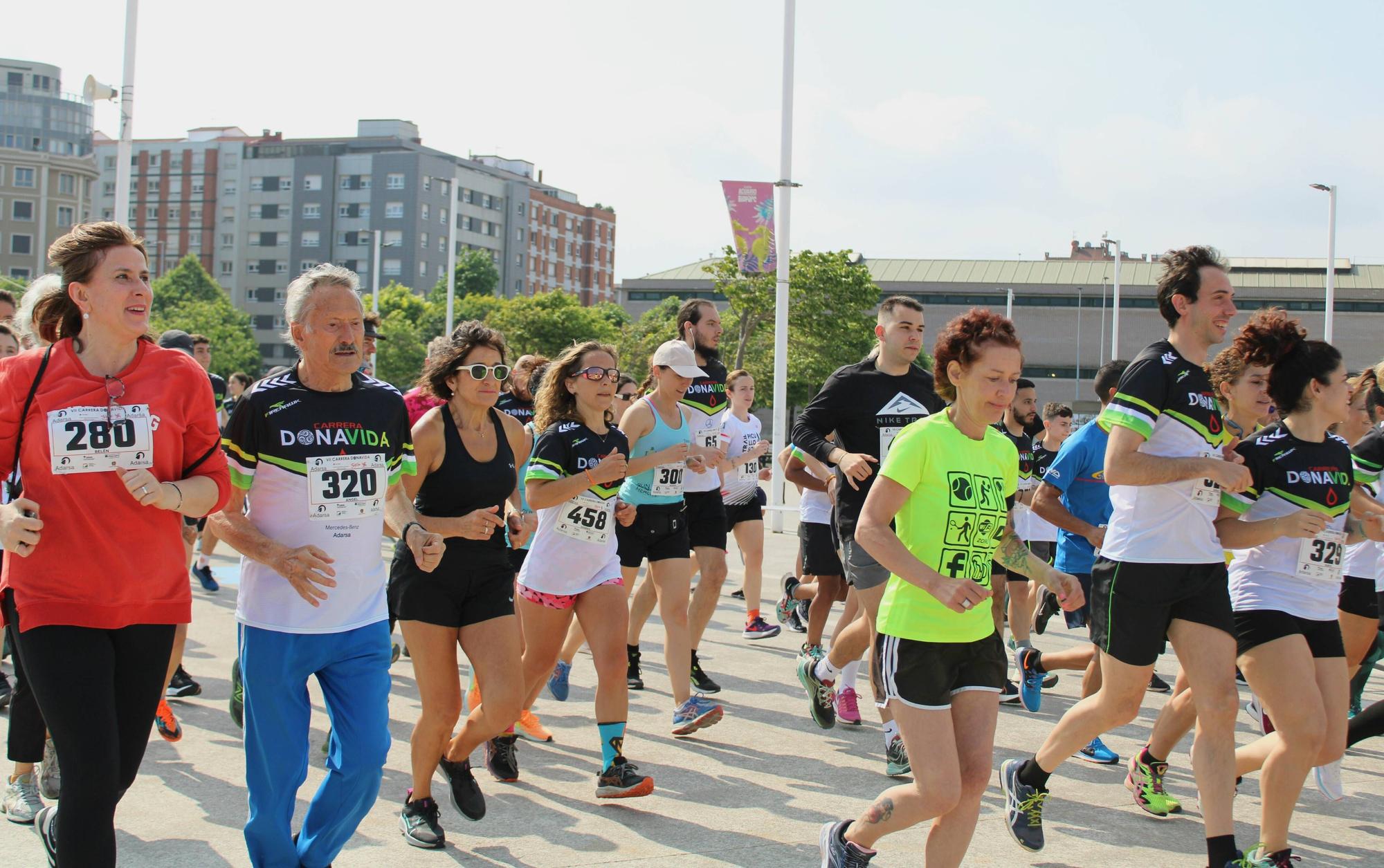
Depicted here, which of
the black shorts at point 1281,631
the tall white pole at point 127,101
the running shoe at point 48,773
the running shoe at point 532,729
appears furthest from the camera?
the tall white pole at point 127,101

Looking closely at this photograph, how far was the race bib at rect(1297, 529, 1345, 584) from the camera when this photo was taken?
16.5ft

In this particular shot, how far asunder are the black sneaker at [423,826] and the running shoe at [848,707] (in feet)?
9.41

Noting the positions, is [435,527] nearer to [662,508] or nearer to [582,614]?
[582,614]

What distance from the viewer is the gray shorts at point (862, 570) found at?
246 inches

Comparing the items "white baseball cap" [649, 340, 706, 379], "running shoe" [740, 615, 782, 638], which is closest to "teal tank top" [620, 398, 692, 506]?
"white baseball cap" [649, 340, 706, 379]

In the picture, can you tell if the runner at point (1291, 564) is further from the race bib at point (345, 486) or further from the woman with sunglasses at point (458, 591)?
the race bib at point (345, 486)

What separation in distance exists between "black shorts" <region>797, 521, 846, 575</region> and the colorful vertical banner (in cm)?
1115

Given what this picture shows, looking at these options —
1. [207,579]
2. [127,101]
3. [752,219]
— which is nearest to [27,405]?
[207,579]

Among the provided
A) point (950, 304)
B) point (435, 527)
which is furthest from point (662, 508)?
point (950, 304)

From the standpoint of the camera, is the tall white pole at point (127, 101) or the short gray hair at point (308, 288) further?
the tall white pole at point (127, 101)

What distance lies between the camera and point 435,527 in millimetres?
4934

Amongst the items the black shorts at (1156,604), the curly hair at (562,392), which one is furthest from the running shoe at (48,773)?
the black shorts at (1156,604)

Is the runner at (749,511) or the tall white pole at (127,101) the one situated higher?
the tall white pole at (127,101)

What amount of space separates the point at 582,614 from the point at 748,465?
4761 millimetres
